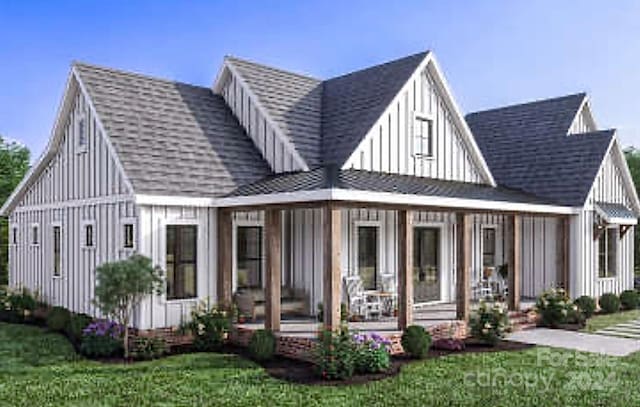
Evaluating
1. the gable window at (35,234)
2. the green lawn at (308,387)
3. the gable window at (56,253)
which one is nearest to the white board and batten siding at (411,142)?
the green lawn at (308,387)

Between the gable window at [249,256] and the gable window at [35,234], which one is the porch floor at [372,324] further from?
→ the gable window at [35,234]

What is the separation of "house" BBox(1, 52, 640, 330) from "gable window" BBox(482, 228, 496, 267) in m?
0.07

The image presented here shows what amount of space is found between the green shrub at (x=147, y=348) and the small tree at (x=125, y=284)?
0.20 m

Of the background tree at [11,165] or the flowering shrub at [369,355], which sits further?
the background tree at [11,165]

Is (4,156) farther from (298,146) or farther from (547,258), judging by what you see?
(547,258)

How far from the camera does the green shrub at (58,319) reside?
14.3m

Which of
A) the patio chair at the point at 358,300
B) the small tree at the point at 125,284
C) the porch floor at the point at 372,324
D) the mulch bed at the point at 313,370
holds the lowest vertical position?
the mulch bed at the point at 313,370

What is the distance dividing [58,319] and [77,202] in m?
2.88

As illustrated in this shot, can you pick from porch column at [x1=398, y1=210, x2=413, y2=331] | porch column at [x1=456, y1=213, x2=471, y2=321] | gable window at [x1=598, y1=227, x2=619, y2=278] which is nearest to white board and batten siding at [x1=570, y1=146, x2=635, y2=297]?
gable window at [x1=598, y1=227, x2=619, y2=278]

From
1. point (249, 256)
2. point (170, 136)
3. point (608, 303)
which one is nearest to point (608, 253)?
point (608, 303)

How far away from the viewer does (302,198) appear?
443 inches

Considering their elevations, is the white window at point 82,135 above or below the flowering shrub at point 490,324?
above

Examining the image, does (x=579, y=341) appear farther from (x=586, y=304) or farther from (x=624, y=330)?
(x=586, y=304)

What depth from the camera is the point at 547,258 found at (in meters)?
19.0
